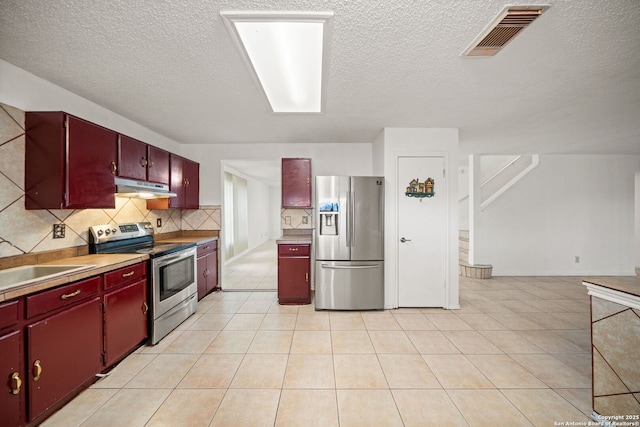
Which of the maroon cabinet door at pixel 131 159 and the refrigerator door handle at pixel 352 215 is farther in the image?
the refrigerator door handle at pixel 352 215

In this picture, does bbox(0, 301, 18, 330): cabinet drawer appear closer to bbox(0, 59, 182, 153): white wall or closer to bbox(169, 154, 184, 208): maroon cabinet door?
bbox(0, 59, 182, 153): white wall

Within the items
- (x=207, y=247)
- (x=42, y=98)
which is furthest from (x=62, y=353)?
(x=207, y=247)

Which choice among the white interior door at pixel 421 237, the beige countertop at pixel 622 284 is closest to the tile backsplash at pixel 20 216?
the white interior door at pixel 421 237

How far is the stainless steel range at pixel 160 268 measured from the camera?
101 inches

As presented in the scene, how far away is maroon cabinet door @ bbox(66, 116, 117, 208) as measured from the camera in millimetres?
2061

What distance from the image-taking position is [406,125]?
3.33 meters

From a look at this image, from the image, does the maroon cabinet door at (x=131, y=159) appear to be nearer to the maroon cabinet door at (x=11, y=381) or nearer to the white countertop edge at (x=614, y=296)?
the maroon cabinet door at (x=11, y=381)

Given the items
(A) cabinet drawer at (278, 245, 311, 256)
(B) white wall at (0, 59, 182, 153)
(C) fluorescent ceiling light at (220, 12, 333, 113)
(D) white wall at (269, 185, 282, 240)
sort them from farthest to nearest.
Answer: (D) white wall at (269, 185, 282, 240)
(A) cabinet drawer at (278, 245, 311, 256)
(B) white wall at (0, 59, 182, 153)
(C) fluorescent ceiling light at (220, 12, 333, 113)

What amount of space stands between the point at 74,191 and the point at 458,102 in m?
3.65

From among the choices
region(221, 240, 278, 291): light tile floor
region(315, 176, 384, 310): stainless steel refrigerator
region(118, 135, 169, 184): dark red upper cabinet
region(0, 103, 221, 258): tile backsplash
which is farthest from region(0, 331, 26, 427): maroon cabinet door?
region(221, 240, 278, 291): light tile floor

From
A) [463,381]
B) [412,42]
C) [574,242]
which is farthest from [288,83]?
[574,242]

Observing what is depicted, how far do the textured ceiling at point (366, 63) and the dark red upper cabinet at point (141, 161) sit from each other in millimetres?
419

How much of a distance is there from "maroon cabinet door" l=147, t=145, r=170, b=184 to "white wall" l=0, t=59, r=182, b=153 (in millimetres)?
455

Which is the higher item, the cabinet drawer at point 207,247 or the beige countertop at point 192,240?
the beige countertop at point 192,240
